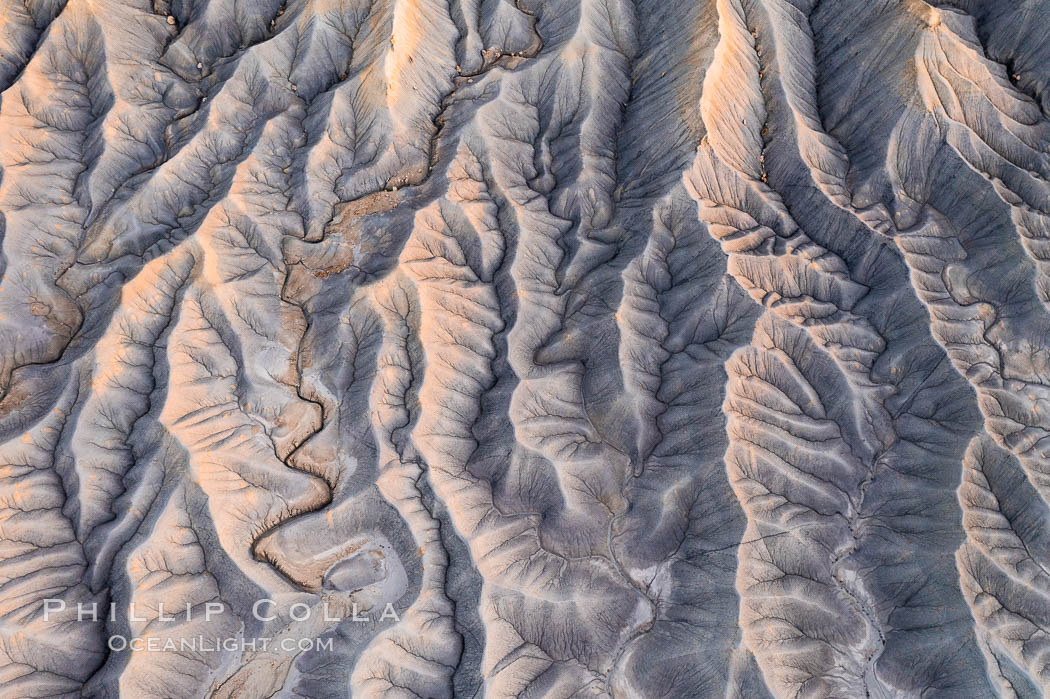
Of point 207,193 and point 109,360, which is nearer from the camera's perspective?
point 109,360

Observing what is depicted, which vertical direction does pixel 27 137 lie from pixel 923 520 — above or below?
above

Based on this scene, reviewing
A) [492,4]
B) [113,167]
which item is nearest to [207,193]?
[113,167]

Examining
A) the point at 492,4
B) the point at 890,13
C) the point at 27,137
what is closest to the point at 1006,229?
the point at 890,13

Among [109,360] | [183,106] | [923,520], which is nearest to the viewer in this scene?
[923,520]

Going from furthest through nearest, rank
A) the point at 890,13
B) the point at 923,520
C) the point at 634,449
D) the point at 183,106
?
the point at 183,106
the point at 890,13
the point at 634,449
the point at 923,520

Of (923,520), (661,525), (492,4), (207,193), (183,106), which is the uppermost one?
(492,4)

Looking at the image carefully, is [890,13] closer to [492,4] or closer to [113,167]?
[492,4]
